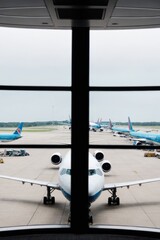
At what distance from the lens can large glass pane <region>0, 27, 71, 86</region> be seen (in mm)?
5293

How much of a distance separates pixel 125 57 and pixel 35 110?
1.72 m

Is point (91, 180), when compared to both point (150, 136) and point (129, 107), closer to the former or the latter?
point (129, 107)

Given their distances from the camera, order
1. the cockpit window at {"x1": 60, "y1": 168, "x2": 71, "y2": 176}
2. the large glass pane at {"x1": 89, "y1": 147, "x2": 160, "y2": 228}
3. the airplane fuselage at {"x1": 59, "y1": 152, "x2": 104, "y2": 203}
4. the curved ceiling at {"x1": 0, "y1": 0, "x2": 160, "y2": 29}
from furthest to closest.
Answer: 1. the large glass pane at {"x1": 89, "y1": 147, "x2": 160, "y2": 228}
2. the cockpit window at {"x1": 60, "y1": 168, "x2": 71, "y2": 176}
3. the airplane fuselage at {"x1": 59, "y1": 152, "x2": 104, "y2": 203}
4. the curved ceiling at {"x1": 0, "y1": 0, "x2": 160, "y2": 29}

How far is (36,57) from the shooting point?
5.48 meters

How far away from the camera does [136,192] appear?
14664 millimetres

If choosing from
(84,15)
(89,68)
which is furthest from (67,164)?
(84,15)

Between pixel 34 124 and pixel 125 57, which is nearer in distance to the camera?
pixel 34 124

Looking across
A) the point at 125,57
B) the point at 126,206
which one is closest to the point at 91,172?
the point at 125,57

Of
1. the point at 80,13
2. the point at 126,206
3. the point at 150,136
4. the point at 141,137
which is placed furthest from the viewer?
the point at 150,136

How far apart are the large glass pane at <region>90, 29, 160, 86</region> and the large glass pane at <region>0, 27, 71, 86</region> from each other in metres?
0.46

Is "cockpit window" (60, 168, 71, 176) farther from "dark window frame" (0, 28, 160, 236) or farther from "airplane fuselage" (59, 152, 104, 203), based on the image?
"dark window frame" (0, 28, 160, 236)

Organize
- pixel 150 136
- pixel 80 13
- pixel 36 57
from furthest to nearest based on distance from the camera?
pixel 150 136 → pixel 36 57 → pixel 80 13

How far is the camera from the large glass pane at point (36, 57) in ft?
17.4

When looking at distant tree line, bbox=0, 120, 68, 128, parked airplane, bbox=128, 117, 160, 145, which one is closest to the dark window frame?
distant tree line, bbox=0, 120, 68, 128
